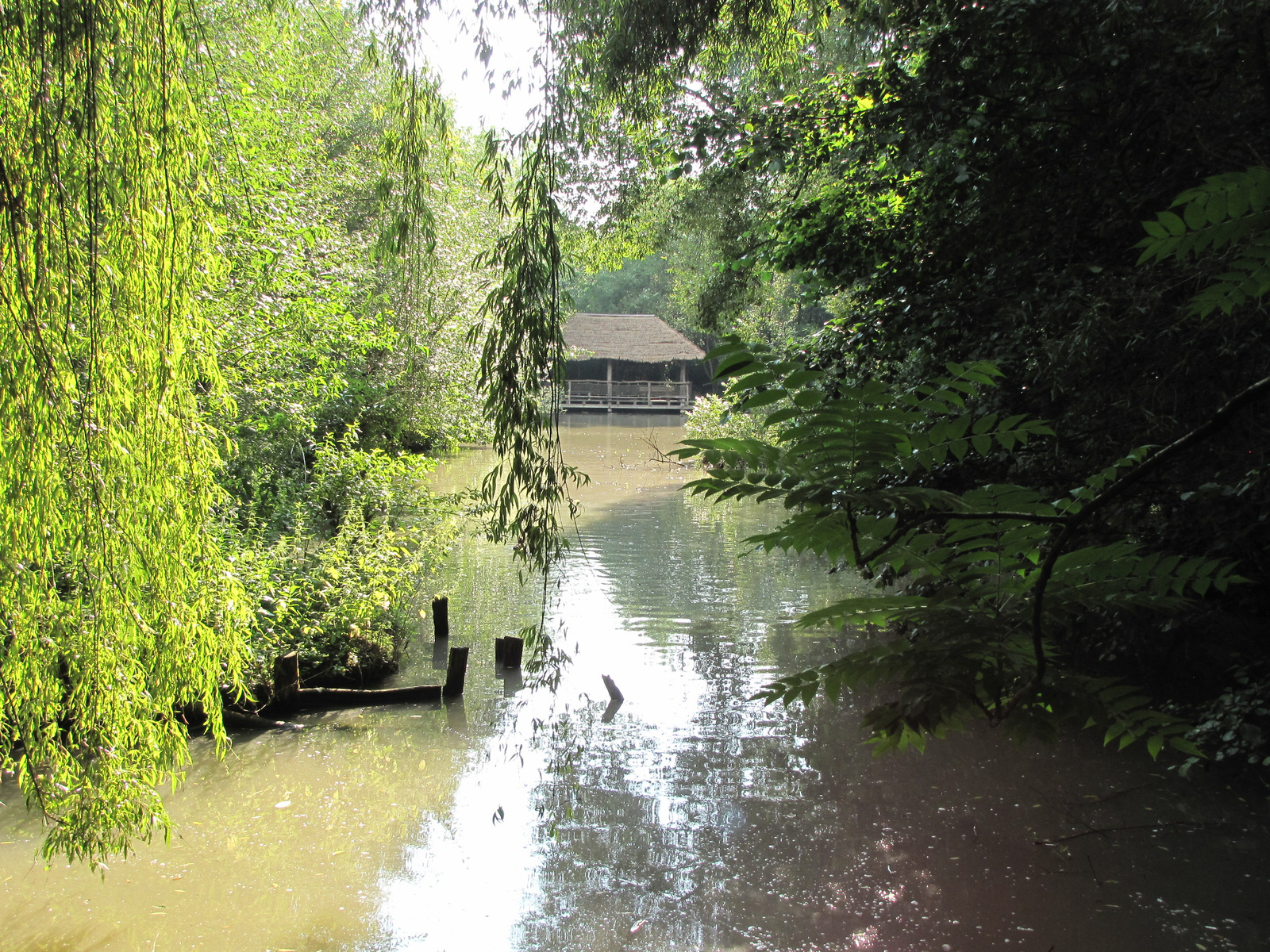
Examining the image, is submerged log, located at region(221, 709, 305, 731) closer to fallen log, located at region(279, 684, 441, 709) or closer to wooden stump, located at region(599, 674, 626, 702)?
fallen log, located at region(279, 684, 441, 709)

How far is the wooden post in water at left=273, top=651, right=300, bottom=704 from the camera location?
8320 mm

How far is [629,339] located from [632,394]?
268 centimetres

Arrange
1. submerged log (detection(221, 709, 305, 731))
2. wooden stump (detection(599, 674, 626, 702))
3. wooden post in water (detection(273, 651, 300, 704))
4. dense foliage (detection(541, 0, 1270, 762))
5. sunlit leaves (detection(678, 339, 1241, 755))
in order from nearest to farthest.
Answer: sunlit leaves (detection(678, 339, 1241, 755)) < dense foliage (detection(541, 0, 1270, 762)) < submerged log (detection(221, 709, 305, 731)) < wooden post in water (detection(273, 651, 300, 704)) < wooden stump (detection(599, 674, 626, 702))

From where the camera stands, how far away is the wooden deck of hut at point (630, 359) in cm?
4362

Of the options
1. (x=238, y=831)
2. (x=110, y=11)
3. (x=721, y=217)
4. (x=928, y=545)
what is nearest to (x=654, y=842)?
(x=238, y=831)

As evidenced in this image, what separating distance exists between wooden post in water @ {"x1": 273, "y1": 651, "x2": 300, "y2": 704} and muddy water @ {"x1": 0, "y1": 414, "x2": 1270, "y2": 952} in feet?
1.36

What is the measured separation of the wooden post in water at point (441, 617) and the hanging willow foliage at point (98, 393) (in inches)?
259

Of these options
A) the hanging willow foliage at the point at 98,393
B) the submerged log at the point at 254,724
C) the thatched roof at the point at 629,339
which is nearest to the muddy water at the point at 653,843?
the submerged log at the point at 254,724

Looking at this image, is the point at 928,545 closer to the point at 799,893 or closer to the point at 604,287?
the point at 799,893

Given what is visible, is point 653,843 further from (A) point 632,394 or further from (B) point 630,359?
(A) point 632,394

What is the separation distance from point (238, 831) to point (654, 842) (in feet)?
9.52

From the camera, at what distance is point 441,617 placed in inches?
405

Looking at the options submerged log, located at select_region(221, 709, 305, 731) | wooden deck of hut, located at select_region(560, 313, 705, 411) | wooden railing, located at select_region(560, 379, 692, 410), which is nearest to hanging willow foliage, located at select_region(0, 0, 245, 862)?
submerged log, located at select_region(221, 709, 305, 731)

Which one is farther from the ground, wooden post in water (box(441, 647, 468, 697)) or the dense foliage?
the dense foliage
